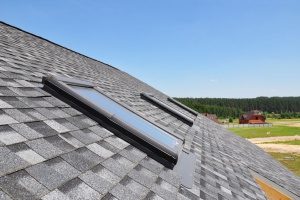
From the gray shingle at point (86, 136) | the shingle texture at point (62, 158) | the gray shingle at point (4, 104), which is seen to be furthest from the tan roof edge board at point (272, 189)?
the gray shingle at point (4, 104)

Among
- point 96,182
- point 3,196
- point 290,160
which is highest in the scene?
point 3,196

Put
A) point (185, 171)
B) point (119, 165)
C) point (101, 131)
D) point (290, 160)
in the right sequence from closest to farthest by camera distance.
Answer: point (119, 165), point (101, 131), point (185, 171), point (290, 160)

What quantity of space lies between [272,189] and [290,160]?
38.6 m

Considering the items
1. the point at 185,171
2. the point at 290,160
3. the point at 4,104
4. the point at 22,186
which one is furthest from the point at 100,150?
the point at 290,160

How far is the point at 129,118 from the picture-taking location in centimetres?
566

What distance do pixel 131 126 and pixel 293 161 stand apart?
42.9 meters

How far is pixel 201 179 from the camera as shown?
572 cm

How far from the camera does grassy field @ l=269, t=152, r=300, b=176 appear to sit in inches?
1534

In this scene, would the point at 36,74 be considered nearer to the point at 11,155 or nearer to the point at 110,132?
the point at 110,132

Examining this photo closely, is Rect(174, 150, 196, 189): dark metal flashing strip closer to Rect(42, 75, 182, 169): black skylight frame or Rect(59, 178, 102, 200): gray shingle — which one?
Rect(42, 75, 182, 169): black skylight frame

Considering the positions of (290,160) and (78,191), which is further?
(290,160)

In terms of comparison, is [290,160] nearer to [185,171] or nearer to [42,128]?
[185,171]

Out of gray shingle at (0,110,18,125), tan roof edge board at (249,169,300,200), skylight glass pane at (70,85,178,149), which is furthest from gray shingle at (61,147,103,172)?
tan roof edge board at (249,169,300,200)

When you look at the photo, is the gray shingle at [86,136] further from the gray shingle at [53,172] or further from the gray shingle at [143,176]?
the gray shingle at [53,172]
